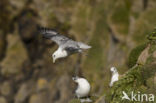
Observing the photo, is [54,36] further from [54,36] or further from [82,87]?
[82,87]

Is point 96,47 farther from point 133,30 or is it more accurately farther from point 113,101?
point 113,101

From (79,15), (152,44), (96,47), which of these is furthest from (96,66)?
(152,44)

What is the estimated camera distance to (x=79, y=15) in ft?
243

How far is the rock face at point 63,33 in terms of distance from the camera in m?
61.0

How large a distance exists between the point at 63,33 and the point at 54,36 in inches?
2088

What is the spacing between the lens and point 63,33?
242 ft

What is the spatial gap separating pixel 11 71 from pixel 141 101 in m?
61.2

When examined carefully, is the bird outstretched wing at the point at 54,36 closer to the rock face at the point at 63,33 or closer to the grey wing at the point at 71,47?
the grey wing at the point at 71,47

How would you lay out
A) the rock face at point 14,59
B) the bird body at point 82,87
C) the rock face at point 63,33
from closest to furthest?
the bird body at point 82,87
the rock face at point 63,33
the rock face at point 14,59

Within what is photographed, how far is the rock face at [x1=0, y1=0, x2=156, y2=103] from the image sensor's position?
6100cm

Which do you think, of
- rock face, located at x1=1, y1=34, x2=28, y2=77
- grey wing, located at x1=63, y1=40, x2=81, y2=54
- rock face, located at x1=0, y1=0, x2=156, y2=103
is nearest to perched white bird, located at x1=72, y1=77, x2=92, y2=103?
grey wing, located at x1=63, y1=40, x2=81, y2=54

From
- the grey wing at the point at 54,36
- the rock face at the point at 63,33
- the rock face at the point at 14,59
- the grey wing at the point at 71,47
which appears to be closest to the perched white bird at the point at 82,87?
the grey wing at the point at 71,47

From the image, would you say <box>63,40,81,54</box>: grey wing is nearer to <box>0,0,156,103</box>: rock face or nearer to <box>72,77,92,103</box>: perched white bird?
<box>72,77,92,103</box>: perched white bird

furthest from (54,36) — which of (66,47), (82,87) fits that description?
(82,87)
